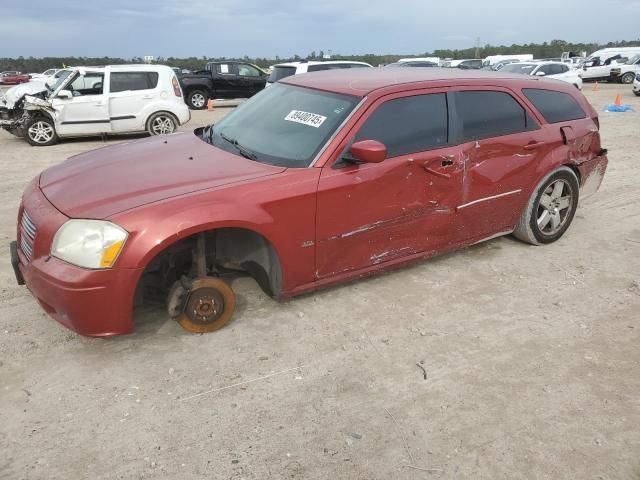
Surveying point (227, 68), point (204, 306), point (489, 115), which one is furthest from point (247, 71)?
point (204, 306)

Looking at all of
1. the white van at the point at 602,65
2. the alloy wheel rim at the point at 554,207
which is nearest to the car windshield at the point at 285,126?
the alloy wheel rim at the point at 554,207

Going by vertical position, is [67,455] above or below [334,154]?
below

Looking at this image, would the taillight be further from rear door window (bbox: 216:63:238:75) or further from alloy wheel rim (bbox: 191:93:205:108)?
rear door window (bbox: 216:63:238:75)

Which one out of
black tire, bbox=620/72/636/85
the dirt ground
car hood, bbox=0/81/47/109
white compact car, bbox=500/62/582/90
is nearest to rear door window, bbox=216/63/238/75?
car hood, bbox=0/81/47/109

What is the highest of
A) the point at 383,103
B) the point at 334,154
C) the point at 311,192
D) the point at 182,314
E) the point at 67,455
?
the point at 383,103

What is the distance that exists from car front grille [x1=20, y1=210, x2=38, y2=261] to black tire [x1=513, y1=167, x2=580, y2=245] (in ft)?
12.5

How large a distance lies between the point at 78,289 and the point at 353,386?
1.57 m

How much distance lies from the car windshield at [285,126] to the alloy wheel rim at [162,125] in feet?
22.9

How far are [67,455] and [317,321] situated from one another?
5.40 ft

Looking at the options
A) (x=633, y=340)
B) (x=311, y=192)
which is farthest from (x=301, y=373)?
(x=633, y=340)

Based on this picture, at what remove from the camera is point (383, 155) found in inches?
127

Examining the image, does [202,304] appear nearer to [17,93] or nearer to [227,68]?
[17,93]

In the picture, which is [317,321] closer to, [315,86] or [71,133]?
[315,86]

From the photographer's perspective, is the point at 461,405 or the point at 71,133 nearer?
the point at 461,405
